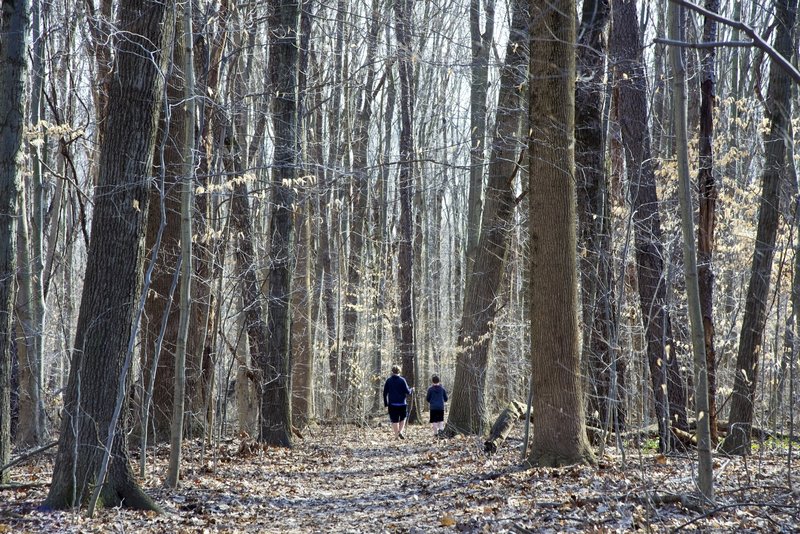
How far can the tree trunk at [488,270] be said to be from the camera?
41.9ft

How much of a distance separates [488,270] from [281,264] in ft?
13.2

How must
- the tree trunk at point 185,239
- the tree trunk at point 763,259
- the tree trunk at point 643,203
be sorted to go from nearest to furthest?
the tree trunk at point 185,239 → the tree trunk at point 763,259 → the tree trunk at point 643,203

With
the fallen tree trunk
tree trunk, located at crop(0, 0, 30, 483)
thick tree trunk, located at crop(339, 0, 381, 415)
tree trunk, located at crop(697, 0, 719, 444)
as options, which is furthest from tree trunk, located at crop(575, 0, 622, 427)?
thick tree trunk, located at crop(339, 0, 381, 415)

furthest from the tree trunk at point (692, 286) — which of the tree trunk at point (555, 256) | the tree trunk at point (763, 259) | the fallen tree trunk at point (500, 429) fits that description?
the fallen tree trunk at point (500, 429)

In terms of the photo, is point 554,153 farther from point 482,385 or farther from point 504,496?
point 482,385

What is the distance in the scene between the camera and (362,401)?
20547 mm

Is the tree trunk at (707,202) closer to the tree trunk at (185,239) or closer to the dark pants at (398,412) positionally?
the tree trunk at (185,239)

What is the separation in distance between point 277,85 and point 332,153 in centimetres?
1090

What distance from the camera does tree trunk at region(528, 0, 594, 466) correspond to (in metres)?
8.12

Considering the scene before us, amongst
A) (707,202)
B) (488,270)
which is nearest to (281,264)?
(488,270)

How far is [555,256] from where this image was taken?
8.15 meters

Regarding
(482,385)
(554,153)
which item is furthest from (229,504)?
(482,385)

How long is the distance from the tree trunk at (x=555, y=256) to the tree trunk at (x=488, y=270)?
382 cm

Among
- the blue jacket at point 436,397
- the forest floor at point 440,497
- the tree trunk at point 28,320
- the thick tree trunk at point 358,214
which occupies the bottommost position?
the forest floor at point 440,497
